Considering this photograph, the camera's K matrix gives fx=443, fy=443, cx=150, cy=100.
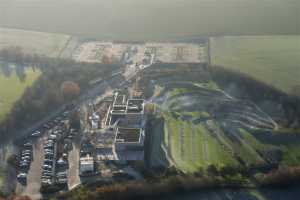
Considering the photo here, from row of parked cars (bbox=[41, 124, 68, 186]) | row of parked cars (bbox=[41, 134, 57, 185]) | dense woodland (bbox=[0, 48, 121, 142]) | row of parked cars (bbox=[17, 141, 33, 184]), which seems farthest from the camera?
dense woodland (bbox=[0, 48, 121, 142])

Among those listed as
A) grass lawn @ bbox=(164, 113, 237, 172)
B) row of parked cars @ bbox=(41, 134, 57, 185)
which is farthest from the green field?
row of parked cars @ bbox=(41, 134, 57, 185)

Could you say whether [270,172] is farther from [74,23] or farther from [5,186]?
[74,23]

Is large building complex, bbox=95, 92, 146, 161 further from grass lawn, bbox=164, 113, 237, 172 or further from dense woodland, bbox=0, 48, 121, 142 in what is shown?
dense woodland, bbox=0, 48, 121, 142

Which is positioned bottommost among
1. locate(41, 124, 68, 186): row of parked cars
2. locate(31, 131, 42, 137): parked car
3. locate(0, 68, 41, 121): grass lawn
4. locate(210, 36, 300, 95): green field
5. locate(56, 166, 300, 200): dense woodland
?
locate(56, 166, 300, 200): dense woodland

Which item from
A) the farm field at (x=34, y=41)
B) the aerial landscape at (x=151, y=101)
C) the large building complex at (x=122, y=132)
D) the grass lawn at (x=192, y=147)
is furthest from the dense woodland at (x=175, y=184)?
the farm field at (x=34, y=41)

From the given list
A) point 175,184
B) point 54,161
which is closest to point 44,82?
point 54,161

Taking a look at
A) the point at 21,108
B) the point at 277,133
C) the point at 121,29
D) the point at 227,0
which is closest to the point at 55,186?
the point at 21,108
